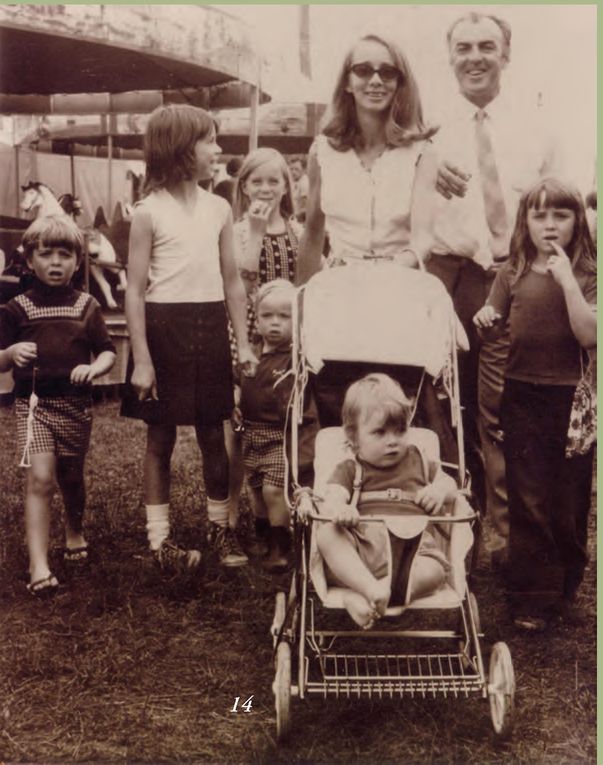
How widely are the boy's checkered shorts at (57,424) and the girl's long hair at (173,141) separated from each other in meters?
0.79

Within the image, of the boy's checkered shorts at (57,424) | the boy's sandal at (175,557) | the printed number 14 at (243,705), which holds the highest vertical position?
the boy's checkered shorts at (57,424)

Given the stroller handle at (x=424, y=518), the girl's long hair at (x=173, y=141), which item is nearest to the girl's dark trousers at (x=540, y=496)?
the stroller handle at (x=424, y=518)

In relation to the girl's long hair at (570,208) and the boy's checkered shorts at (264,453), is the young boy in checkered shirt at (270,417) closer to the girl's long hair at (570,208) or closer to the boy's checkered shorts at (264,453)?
the boy's checkered shorts at (264,453)

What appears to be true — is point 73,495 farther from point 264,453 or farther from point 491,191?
point 491,191

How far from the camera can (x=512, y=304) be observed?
3188 mm

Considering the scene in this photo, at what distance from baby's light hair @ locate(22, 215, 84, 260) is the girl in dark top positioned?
140 cm

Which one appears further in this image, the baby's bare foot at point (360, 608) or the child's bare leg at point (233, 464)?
the child's bare leg at point (233, 464)

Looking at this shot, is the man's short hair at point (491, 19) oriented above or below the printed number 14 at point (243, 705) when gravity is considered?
above

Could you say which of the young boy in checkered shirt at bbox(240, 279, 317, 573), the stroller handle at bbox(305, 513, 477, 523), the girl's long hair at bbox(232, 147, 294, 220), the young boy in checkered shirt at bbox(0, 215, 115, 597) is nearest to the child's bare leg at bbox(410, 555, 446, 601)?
the stroller handle at bbox(305, 513, 477, 523)

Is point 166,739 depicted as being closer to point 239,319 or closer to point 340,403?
point 340,403

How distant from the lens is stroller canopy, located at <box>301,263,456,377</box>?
2.90 meters

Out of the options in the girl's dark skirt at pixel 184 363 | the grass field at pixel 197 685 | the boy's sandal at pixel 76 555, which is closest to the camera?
the grass field at pixel 197 685

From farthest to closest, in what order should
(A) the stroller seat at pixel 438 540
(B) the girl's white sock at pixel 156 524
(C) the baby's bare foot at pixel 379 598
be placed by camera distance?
(B) the girl's white sock at pixel 156 524
(A) the stroller seat at pixel 438 540
(C) the baby's bare foot at pixel 379 598

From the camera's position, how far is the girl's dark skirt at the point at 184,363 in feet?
11.0
